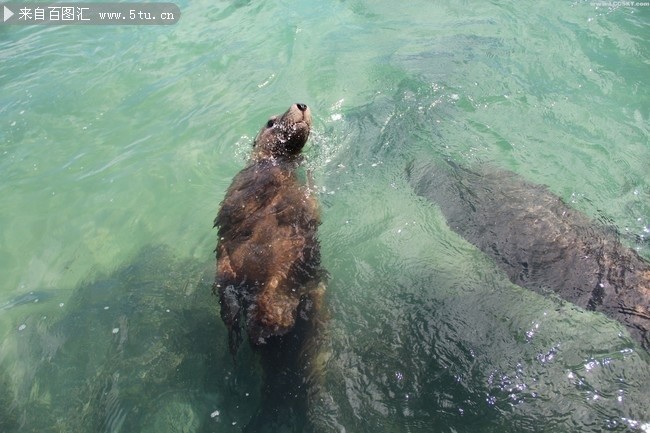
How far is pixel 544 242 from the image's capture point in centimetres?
474

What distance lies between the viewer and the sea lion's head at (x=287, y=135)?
19.1ft

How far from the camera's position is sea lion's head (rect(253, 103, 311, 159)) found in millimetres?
5832

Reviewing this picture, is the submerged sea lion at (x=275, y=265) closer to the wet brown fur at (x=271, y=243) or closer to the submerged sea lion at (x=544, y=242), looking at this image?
the wet brown fur at (x=271, y=243)

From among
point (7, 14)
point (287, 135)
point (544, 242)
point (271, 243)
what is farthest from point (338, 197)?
point (7, 14)

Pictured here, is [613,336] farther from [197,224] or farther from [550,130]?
[197,224]

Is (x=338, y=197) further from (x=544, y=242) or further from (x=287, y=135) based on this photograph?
(x=544, y=242)

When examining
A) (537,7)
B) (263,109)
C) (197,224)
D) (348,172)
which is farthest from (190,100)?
(537,7)

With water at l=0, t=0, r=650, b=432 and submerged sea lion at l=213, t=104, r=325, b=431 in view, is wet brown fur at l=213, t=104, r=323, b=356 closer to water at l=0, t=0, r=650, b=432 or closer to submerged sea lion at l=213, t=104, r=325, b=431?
submerged sea lion at l=213, t=104, r=325, b=431

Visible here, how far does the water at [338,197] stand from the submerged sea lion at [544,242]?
0.56ft

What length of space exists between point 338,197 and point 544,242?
2448 mm

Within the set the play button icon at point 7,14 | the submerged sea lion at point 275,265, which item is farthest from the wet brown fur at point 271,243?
the play button icon at point 7,14

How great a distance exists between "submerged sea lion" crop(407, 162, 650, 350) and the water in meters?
0.17

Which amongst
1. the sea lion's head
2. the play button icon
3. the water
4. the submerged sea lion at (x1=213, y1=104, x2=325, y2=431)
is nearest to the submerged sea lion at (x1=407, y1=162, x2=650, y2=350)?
the water

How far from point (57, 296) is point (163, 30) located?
23.1ft
